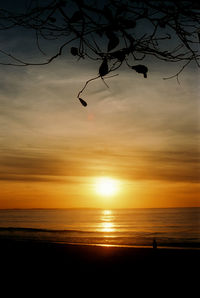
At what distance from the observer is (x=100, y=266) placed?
7180 millimetres

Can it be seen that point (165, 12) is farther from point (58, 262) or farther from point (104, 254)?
point (104, 254)

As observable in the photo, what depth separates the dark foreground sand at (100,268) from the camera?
591cm

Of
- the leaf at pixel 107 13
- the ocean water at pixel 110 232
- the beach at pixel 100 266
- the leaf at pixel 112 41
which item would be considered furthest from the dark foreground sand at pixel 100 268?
the ocean water at pixel 110 232

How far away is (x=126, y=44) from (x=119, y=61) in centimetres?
12

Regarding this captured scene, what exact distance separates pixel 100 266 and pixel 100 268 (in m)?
0.19

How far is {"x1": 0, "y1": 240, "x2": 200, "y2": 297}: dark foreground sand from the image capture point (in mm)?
5906

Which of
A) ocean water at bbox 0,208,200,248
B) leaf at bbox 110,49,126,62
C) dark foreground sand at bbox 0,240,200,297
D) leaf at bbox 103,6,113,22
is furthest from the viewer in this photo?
ocean water at bbox 0,208,200,248

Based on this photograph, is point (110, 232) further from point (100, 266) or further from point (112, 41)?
point (112, 41)

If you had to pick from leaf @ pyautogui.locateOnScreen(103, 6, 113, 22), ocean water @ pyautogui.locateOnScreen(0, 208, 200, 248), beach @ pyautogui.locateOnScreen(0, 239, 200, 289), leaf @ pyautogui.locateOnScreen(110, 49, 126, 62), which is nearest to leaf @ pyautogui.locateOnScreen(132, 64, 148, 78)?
leaf @ pyautogui.locateOnScreen(110, 49, 126, 62)

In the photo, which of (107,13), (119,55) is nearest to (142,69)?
(119,55)

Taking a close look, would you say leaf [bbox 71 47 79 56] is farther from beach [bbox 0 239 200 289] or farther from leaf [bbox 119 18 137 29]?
beach [bbox 0 239 200 289]

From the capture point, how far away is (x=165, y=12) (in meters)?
1.96

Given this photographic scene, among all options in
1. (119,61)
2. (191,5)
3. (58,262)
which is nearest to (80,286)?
(58,262)

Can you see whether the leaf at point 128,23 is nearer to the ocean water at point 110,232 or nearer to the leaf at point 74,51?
the leaf at point 74,51
